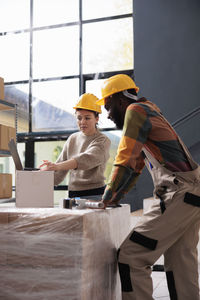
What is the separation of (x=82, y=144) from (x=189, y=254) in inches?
38.8

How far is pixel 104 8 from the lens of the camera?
17.2 feet

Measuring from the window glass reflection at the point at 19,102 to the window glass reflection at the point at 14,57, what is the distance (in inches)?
6.3

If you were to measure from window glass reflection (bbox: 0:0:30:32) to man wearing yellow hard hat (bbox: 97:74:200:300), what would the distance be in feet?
16.0

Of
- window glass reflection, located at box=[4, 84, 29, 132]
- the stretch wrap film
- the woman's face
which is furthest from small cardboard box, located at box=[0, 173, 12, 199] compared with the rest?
window glass reflection, located at box=[4, 84, 29, 132]

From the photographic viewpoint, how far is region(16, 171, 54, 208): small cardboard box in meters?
1.51

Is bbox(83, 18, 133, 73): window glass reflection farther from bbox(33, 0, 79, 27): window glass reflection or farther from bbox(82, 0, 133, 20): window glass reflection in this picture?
bbox(33, 0, 79, 27): window glass reflection

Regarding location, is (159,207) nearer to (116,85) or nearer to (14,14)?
(116,85)

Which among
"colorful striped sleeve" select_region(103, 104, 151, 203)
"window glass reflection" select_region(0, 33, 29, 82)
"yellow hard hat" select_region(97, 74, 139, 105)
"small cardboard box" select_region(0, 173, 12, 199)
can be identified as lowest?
"small cardboard box" select_region(0, 173, 12, 199)

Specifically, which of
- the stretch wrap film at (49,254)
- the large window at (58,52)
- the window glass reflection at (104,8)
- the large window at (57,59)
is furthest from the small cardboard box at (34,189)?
the window glass reflection at (104,8)

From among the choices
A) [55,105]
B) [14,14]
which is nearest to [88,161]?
[55,105]

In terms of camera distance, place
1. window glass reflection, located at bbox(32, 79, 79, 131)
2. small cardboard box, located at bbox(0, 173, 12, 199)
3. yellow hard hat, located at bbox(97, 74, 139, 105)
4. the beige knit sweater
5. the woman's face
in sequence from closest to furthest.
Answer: yellow hard hat, located at bbox(97, 74, 139, 105), the beige knit sweater, the woman's face, small cardboard box, located at bbox(0, 173, 12, 199), window glass reflection, located at bbox(32, 79, 79, 131)

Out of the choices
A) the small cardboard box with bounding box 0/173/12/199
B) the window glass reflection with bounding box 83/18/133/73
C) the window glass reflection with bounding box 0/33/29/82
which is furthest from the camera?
the window glass reflection with bounding box 0/33/29/82

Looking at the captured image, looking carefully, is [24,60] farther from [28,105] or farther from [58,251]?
[58,251]

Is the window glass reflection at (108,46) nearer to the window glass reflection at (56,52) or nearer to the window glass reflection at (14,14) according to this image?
the window glass reflection at (56,52)
